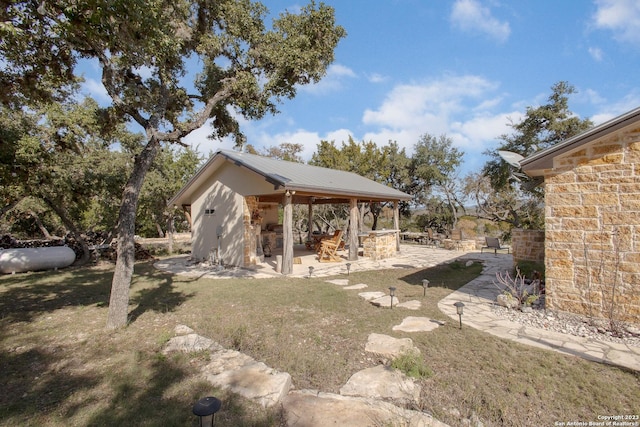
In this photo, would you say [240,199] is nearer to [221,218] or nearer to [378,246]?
[221,218]

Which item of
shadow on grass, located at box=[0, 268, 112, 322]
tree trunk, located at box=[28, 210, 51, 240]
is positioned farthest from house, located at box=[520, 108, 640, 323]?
tree trunk, located at box=[28, 210, 51, 240]

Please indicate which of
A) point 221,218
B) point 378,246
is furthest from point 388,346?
point 221,218

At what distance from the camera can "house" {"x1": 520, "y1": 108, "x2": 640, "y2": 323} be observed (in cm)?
467

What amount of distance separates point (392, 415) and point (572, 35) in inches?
520

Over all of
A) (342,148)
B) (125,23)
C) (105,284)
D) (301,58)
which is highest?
(342,148)

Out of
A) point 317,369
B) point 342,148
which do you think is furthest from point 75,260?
point 342,148

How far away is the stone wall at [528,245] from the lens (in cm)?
823

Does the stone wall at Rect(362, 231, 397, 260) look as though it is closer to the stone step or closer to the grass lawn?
the grass lawn

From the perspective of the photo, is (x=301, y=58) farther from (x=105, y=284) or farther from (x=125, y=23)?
(x=105, y=284)

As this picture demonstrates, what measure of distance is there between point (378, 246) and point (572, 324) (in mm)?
8032

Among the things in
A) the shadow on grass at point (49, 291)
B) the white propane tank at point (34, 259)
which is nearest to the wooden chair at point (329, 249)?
the shadow on grass at point (49, 291)

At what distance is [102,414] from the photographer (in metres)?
2.73

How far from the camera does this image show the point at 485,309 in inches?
231

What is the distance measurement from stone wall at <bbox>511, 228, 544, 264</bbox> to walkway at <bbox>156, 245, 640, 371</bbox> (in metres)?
1.04
